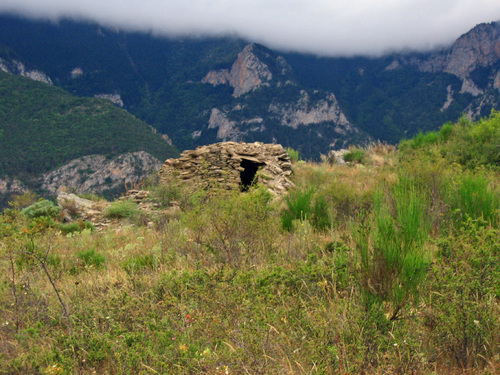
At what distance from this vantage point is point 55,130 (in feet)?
223

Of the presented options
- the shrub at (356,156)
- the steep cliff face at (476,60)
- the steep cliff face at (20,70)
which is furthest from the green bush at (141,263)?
the steep cliff face at (476,60)

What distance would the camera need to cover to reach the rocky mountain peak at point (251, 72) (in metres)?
146

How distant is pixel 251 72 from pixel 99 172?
10593cm

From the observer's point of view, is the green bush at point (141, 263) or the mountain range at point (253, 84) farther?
the mountain range at point (253, 84)

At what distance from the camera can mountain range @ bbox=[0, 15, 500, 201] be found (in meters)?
A: 121

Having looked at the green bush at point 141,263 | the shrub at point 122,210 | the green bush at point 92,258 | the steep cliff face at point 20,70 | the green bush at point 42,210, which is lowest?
the green bush at point 42,210

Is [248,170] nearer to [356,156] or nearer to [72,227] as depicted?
[356,156]

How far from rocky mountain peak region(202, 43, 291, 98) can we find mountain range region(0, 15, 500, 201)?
48 centimetres

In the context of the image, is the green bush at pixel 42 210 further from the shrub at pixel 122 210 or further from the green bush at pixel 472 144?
the green bush at pixel 472 144

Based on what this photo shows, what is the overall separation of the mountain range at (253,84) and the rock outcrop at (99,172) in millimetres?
47616

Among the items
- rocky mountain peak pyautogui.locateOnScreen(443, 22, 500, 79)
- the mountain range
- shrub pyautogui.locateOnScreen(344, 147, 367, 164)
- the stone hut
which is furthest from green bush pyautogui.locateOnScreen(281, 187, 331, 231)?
rocky mountain peak pyautogui.locateOnScreen(443, 22, 500, 79)

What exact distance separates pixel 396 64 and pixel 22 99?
6760 inches

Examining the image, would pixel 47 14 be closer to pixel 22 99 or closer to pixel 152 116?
pixel 152 116

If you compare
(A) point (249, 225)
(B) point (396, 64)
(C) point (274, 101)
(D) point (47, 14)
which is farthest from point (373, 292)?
(D) point (47, 14)
